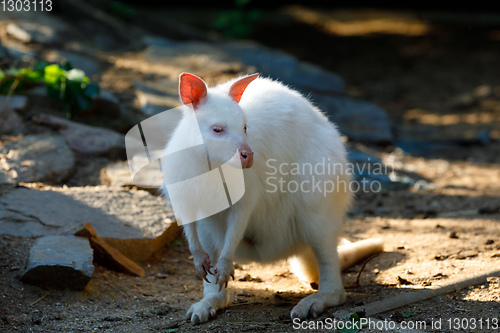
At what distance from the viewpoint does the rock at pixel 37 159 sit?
4.05 meters

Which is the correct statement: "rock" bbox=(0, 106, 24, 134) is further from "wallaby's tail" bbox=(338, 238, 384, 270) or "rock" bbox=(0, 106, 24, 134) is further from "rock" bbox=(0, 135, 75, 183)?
"wallaby's tail" bbox=(338, 238, 384, 270)

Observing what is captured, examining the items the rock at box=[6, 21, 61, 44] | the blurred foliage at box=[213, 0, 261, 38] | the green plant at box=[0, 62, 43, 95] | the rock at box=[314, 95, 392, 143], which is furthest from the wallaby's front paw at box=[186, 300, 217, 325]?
the blurred foliage at box=[213, 0, 261, 38]

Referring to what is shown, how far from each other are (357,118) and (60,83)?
354 centimetres

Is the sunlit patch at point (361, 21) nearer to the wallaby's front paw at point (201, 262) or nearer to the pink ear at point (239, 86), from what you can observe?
the pink ear at point (239, 86)

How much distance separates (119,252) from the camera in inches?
143

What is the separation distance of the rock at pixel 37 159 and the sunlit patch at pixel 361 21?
8.91 metres

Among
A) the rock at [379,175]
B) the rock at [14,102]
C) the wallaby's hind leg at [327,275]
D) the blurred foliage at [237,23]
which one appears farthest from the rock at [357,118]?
the wallaby's hind leg at [327,275]

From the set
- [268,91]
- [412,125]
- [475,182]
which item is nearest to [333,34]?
[412,125]

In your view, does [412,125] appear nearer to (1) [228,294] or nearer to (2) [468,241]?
(2) [468,241]

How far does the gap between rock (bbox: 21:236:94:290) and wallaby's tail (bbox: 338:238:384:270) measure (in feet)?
5.01

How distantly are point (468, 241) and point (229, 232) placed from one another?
176cm

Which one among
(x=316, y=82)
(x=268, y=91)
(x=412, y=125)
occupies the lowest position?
(x=412, y=125)

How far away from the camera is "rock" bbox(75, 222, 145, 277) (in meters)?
3.44

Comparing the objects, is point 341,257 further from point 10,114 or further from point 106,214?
point 10,114
